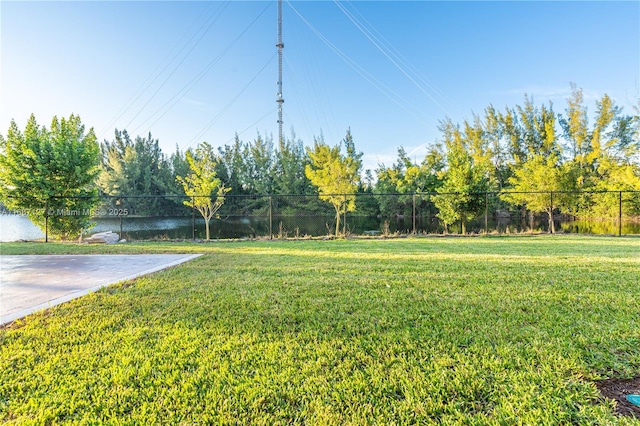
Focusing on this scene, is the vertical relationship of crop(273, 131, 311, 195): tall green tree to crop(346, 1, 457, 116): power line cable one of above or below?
below

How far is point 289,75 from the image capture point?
22.1 metres

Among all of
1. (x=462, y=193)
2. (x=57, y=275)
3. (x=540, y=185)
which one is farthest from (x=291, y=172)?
(x=57, y=275)

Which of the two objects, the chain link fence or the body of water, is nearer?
the chain link fence

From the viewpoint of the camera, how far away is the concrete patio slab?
9.50ft

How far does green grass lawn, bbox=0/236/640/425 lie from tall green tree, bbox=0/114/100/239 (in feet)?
25.8

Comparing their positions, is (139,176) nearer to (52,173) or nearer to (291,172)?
(291,172)

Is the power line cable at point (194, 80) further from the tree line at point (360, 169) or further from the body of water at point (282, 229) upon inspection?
the body of water at point (282, 229)

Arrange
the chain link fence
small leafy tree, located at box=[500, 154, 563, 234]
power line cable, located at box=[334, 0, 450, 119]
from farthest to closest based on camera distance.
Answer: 1. power line cable, located at box=[334, 0, 450, 119]
2. small leafy tree, located at box=[500, 154, 563, 234]
3. the chain link fence

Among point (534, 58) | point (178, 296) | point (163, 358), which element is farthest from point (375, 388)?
point (534, 58)

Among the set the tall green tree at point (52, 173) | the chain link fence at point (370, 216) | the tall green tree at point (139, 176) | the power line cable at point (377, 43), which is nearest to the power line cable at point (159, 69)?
the chain link fence at point (370, 216)

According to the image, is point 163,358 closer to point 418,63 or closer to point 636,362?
point 636,362

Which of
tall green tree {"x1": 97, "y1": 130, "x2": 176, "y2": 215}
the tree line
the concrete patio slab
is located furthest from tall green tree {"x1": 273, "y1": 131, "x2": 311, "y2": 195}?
the concrete patio slab

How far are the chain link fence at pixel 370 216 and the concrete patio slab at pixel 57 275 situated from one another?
13.6 ft

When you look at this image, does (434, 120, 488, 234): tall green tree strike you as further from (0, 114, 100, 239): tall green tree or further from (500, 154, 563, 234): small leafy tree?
(0, 114, 100, 239): tall green tree
